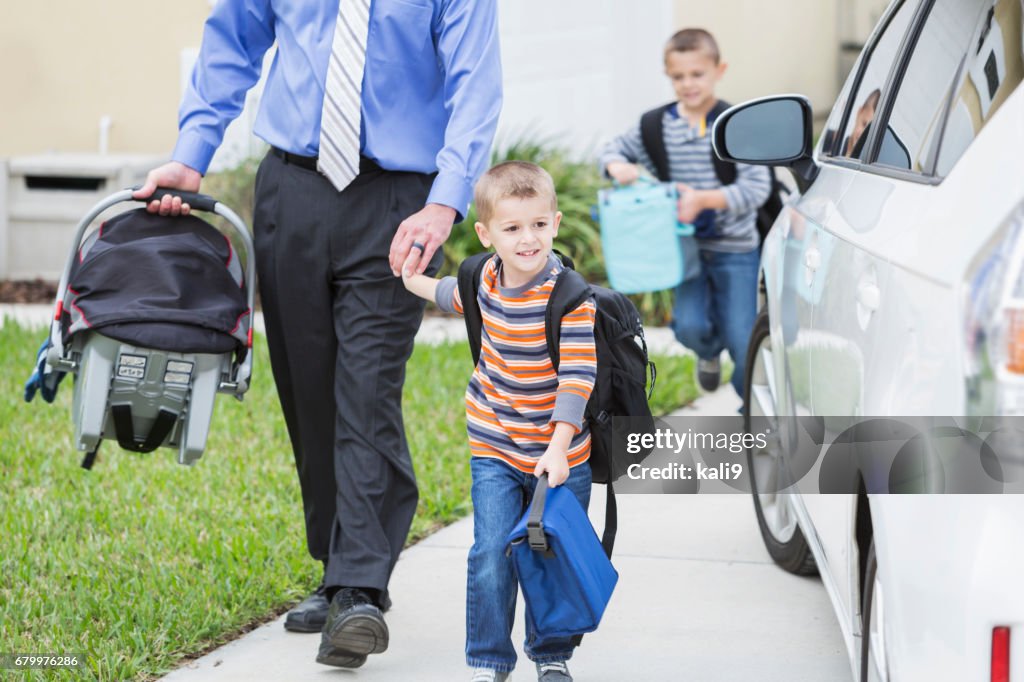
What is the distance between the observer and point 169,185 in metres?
4.05

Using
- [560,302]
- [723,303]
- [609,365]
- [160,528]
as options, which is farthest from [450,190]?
[723,303]

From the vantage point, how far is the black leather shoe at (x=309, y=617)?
4.19 meters

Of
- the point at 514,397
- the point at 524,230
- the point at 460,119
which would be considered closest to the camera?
the point at 524,230

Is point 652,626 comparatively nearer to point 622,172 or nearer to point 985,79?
point 985,79

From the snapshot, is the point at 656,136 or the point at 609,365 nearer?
the point at 609,365

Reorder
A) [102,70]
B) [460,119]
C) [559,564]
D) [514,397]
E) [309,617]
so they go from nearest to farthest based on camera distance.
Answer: [559,564]
[514,397]
[460,119]
[309,617]
[102,70]

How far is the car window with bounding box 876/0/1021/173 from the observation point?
2766 millimetres

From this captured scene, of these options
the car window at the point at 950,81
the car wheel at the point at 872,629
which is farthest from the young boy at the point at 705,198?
the car wheel at the point at 872,629

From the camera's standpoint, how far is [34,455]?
243 inches

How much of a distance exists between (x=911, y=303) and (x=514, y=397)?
125cm

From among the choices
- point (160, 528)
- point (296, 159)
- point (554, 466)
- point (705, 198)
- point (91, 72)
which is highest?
point (91, 72)

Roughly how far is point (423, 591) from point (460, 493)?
1.10m

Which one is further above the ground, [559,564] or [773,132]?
[773,132]

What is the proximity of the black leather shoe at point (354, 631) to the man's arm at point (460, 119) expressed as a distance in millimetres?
888
